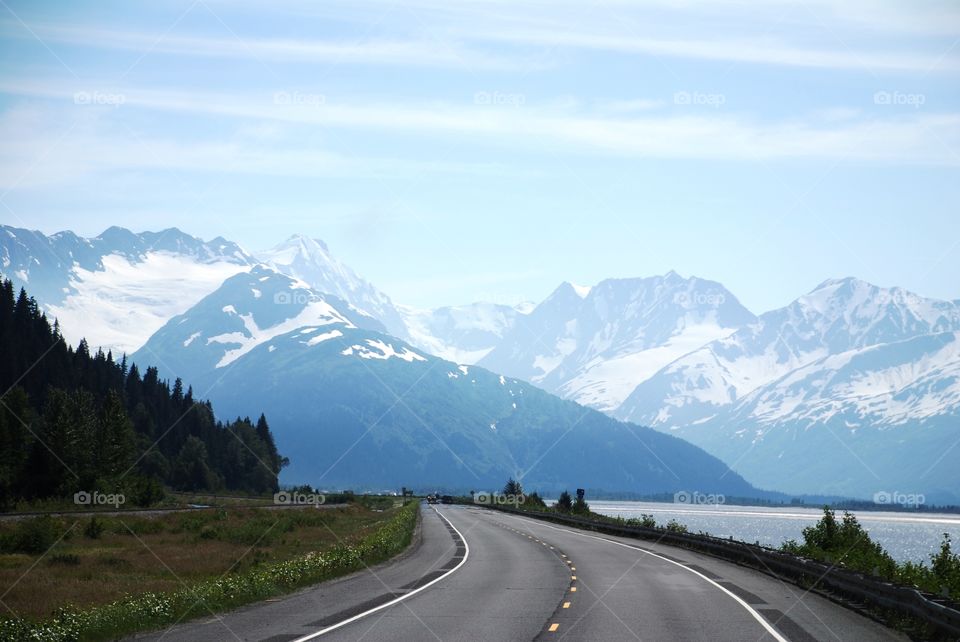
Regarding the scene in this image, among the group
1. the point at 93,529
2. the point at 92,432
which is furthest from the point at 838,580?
the point at 92,432

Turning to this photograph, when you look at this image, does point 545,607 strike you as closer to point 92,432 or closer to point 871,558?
point 871,558

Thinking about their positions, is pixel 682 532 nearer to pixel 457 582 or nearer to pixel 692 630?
pixel 457 582

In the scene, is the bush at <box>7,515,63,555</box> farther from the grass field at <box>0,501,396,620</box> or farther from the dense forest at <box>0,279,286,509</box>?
the dense forest at <box>0,279,286,509</box>

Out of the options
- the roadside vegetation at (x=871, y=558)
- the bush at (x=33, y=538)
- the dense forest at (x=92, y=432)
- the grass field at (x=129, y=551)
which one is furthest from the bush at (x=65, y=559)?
the dense forest at (x=92, y=432)

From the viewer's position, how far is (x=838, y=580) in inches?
1284

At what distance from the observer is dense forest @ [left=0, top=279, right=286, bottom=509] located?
9194cm

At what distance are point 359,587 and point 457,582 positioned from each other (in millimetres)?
3328

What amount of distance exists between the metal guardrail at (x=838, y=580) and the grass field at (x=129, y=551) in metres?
17.7

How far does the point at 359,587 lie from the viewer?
33.7m

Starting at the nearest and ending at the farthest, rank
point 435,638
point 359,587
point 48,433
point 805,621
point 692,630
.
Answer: point 435,638 → point 692,630 → point 805,621 → point 359,587 → point 48,433

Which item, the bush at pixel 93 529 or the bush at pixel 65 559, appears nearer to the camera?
the bush at pixel 65 559

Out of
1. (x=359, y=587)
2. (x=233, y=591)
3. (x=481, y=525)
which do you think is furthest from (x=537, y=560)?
(x=481, y=525)

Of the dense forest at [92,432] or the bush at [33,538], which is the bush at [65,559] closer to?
the bush at [33,538]

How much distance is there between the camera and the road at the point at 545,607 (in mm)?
23500
